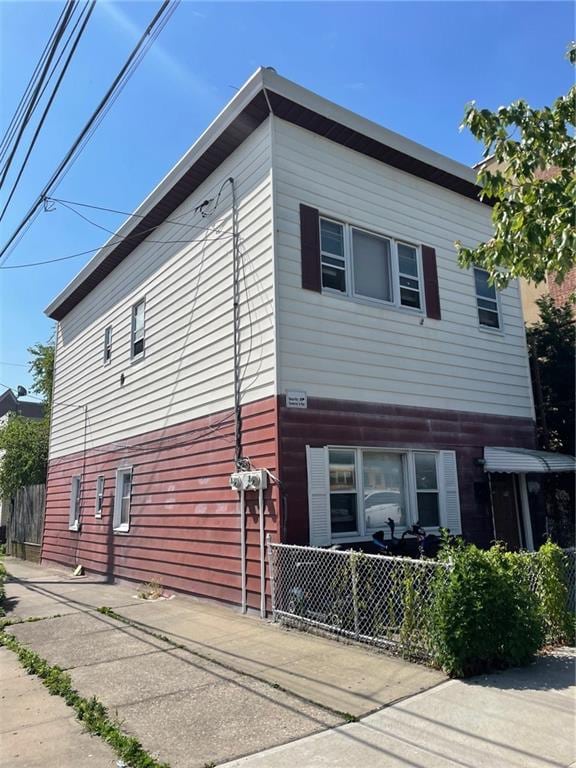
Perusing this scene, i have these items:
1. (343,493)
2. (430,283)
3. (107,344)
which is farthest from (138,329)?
(343,493)

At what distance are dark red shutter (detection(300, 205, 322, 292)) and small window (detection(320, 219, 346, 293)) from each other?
0.21 m

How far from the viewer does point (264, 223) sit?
8.43 m

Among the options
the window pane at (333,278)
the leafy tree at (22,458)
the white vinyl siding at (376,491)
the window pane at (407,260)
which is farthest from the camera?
the leafy tree at (22,458)

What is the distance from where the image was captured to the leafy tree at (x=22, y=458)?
21344 millimetres

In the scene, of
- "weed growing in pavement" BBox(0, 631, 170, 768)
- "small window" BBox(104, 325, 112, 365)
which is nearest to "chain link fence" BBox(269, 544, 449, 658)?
"weed growing in pavement" BBox(0, 631, 170, 768)

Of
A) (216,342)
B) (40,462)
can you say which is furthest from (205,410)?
(40,462)

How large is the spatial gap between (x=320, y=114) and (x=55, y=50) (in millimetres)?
3862

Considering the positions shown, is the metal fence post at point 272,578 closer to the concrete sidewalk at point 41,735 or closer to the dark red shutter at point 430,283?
the concrete sidewalk at point 41,735

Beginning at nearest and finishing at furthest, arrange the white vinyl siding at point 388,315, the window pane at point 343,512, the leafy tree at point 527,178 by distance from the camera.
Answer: the leafy tree at point 527,178
the window pane at point 343,512
the white vinyl siding at point 388,315

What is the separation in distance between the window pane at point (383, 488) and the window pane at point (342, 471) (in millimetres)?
280

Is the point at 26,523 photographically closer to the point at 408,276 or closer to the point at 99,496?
the point at 99,496

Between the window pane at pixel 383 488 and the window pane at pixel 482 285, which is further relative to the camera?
the window pane at pixel 482 285

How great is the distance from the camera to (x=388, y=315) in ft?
30.8

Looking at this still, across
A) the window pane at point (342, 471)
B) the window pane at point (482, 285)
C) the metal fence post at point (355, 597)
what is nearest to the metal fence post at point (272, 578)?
the window pane at point (342, 471)
